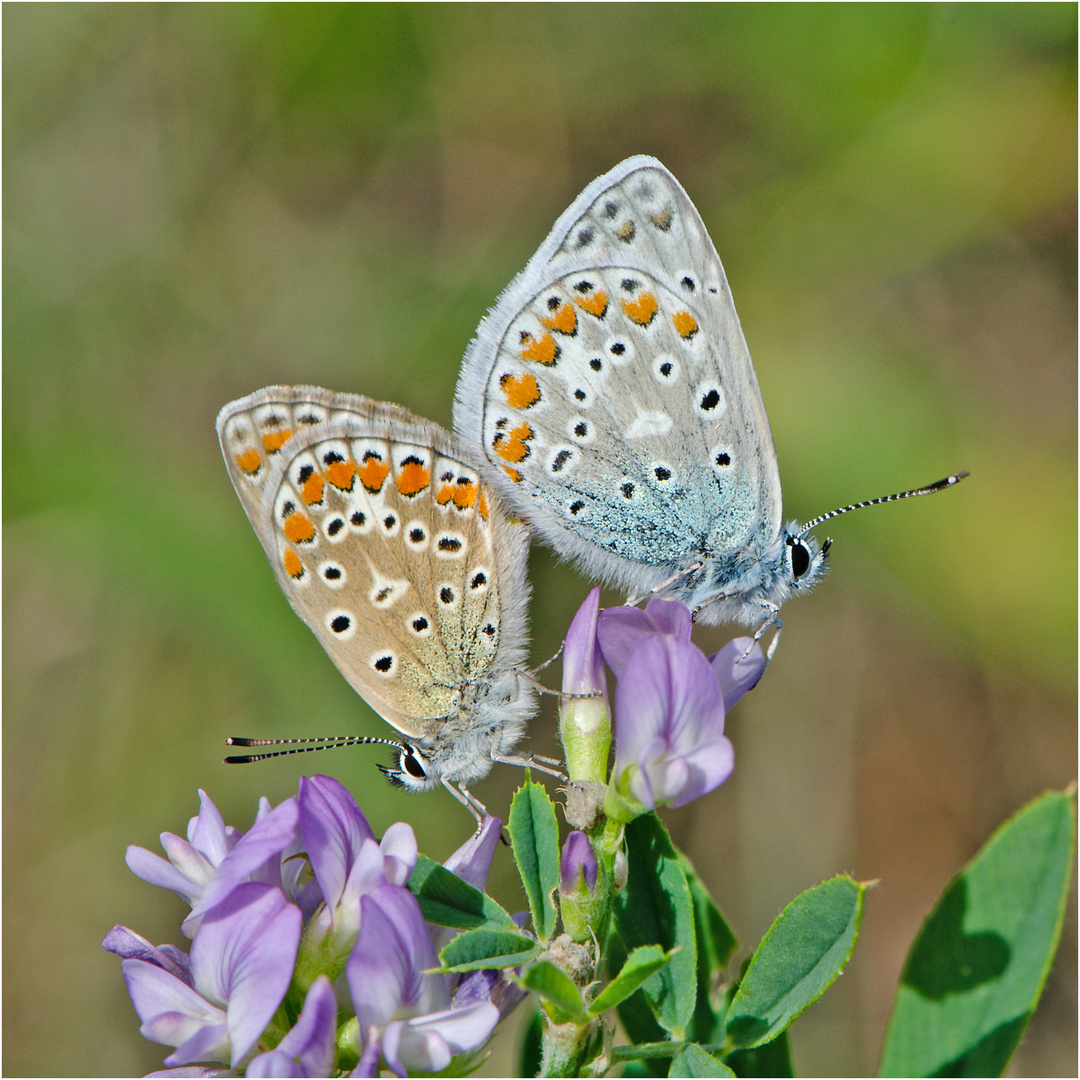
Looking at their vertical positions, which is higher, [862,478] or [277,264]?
[277,264]

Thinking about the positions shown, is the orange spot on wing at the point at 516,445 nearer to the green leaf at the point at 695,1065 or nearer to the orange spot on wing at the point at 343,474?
the orange spot on wing at the point at 343,474

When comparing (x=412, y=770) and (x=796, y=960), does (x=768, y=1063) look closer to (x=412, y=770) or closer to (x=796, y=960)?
(x=796, y=960)

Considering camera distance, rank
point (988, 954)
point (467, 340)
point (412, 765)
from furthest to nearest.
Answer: point (467, 340) → point (412, 765) → point (988, 954)

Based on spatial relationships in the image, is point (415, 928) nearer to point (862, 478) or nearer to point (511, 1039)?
point (511, 1039)

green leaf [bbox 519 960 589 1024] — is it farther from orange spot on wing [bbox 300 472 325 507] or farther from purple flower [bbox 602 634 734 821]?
orange spot on wing [bbox 300 472 325 507]

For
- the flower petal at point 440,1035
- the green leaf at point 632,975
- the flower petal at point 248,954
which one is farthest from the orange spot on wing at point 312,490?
the green leaf at point 632,975

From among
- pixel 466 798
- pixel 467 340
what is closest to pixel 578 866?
pixel 466 798

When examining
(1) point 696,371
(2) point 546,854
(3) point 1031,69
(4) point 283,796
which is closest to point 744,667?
(2) point 546,854
